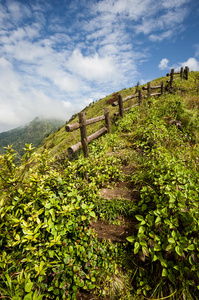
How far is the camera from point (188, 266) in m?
1.71

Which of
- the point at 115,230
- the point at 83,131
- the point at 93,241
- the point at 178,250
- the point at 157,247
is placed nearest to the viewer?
the point at 178,250

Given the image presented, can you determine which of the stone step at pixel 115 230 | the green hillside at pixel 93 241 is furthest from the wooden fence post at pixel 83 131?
the stone step at pixel 115 230

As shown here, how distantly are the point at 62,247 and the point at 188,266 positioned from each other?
171 cm

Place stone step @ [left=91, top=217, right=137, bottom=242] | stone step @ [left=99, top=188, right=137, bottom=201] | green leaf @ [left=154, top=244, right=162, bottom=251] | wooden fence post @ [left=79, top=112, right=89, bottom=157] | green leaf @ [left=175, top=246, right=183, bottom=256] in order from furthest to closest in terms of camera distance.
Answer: wooden fence post @ [left=79, top=112, right=89, bottom=157] → stone step @ [left=99, top=188, right=137, bottom=201] → stone step @ [left=91, top=217, right=137, bottom=242] → green leaf @ [left=154, top=244, right=162, bottom=251] → green leaf @ [left=175, top=246, right=183, bottom=256]

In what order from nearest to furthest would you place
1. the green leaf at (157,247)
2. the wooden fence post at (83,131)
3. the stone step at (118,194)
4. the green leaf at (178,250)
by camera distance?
the green leaf at (178,250)
the green leaf at (157,247)
the stone step at (118,194)
the wooden fence post at (83,131)

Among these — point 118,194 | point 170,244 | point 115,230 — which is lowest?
point 115,230

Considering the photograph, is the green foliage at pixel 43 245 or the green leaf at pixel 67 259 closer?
the green foliage at pixel 43 245

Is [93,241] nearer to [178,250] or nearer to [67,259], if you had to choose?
[67,259]

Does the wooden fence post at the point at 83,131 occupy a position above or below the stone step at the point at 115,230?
above

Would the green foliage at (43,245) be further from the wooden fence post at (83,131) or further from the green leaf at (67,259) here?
the wooden fence post at (83,131)

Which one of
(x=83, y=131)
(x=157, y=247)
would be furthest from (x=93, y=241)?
(x=83, y=131)

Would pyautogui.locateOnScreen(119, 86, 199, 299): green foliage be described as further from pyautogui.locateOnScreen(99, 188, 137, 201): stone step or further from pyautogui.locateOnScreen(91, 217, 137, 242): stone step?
pyautogui.locateOnScreen(99, 188, 137, 201): stone step

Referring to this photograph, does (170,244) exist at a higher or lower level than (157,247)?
higher

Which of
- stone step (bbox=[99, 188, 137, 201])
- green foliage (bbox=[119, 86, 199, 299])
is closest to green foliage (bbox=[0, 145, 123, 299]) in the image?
green foliage (bbox=[119, 86, 199, 299])
